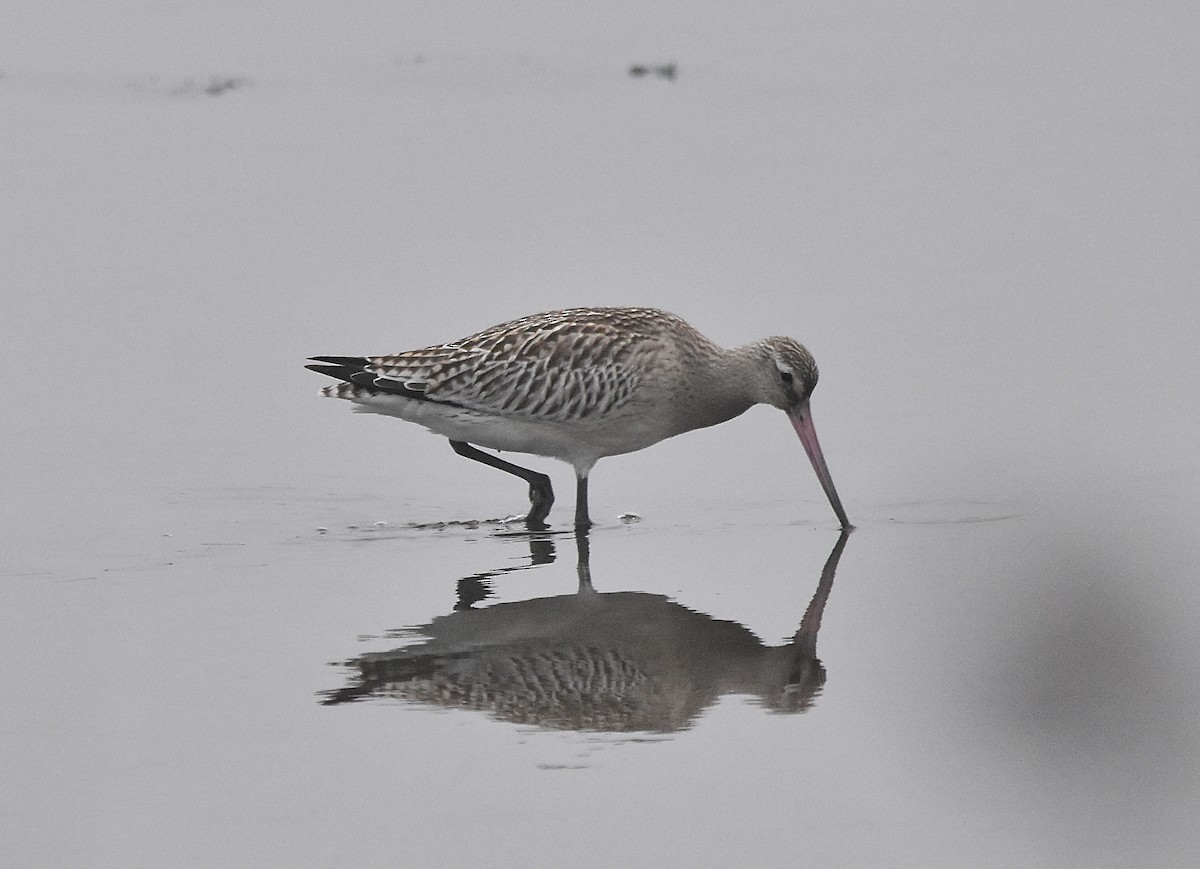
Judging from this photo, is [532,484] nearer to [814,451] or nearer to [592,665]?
[814,451]

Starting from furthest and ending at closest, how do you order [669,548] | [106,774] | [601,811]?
[669,548] → [106,774] → [601,811]

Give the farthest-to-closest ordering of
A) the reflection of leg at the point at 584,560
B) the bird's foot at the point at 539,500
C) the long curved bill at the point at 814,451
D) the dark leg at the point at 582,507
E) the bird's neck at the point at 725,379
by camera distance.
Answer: the bird's neck at the point at 725,379, the bird's foot at the point at 539,500, the dark leg at the point at 582,507, the long curved bill at the point at 814,451, the reflection of leg at the point at 584,560

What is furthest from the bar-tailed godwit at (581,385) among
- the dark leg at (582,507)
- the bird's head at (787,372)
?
the dark leg at (582,507)

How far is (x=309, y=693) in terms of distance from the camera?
6.14 m

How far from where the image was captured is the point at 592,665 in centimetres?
644

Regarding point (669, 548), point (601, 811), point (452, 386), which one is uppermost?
point (452, 386)

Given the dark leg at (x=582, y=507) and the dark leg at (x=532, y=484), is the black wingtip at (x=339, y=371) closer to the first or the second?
→ the dark leg at (x=532, y=484)

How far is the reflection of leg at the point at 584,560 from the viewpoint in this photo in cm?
784

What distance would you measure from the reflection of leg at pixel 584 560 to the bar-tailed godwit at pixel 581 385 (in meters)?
0.69

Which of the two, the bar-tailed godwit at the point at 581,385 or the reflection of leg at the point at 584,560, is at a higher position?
the bar-tailed godwit at the point at 581,385

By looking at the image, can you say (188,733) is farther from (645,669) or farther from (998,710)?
(998,710)

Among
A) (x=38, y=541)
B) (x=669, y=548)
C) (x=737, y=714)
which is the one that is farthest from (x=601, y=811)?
(x=38, y=541)

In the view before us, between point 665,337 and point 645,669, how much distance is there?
3.83 m

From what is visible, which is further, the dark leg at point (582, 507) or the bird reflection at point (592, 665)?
the dark leg at point (582, 507)
